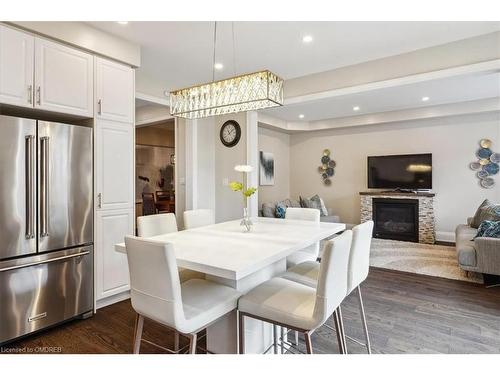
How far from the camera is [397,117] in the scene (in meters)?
6.12

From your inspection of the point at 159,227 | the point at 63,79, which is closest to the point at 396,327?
the point at 159,227

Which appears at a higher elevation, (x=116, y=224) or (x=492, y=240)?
(x=116, y=224)

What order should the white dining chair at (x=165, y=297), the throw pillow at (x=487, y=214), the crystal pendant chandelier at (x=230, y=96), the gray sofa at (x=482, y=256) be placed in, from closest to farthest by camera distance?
the white dining chair at (x=165, y=297) → the crystal pendant chandelier at (x=230, y=96) → the gray sofa at (x=482, y=256) → the throw pillow at (x=487, y=214)

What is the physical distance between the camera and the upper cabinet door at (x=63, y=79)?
242cm

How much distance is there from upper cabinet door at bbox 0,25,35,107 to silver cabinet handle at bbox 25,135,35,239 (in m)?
0.33

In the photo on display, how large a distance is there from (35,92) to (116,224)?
4.35 ft

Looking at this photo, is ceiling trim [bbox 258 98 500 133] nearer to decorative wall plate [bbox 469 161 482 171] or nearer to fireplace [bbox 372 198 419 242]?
decorative wall plate [bbox 469 161 482 171]

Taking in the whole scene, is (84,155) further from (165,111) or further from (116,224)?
(165,111)

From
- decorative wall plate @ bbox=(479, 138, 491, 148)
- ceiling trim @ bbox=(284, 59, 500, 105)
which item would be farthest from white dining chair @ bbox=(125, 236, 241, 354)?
decorative wall plate @ bbox=(479, 138, 491, 148)

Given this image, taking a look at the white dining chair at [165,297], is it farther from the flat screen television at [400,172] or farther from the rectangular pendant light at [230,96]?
the flat screen television at [400,172]

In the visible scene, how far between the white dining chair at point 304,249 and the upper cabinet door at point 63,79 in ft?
7.30

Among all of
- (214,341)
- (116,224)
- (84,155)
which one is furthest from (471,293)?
(84,155)

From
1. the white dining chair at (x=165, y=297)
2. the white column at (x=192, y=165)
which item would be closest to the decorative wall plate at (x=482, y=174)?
the white column at (x=192, y=165)

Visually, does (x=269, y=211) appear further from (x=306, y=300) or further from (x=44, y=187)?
(x=306, y=300)
